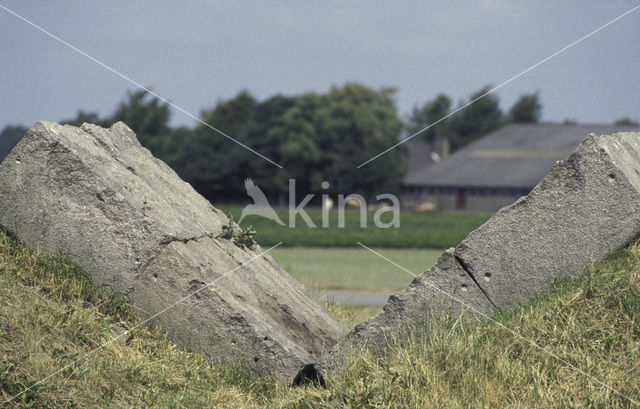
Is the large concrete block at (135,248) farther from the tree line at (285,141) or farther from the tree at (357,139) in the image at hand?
the tree at (357,139)

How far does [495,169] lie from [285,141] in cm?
2113

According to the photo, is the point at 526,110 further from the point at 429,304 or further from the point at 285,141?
the point at 429,304

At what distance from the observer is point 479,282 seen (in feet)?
21.4

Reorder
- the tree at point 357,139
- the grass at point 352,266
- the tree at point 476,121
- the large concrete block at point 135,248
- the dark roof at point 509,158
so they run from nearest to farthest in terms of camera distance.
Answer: the large concrete block at point 135,248 < the grass at point 352,266 < the dark roof at point 509,158 < the tree at point 357,139 < the tree at point 476,121

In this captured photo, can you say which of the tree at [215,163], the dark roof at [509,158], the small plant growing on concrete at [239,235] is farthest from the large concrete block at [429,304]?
the tree at [215,163]

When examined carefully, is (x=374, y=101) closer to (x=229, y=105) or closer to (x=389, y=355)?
(x=229, y=105)

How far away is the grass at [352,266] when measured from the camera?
14.9 metres

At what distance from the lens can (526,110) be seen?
117688 millimetres

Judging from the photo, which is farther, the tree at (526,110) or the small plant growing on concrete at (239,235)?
the tree at (526,110)

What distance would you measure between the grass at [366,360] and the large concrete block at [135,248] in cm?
19

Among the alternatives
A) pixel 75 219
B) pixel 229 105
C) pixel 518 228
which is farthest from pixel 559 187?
pixel 229 105

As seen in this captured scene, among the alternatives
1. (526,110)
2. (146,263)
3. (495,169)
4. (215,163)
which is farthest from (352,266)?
(526,110)

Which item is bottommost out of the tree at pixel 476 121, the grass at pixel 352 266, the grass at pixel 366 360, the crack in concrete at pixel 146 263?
the grass at pixel 352 266

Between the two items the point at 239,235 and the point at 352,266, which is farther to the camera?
the point at 352,266
